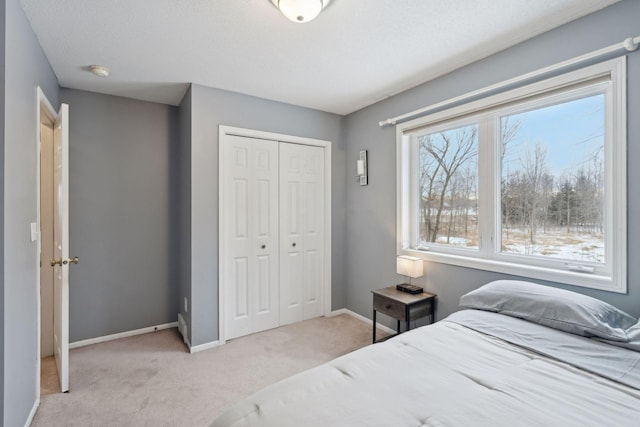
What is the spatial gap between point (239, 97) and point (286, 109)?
55 cm

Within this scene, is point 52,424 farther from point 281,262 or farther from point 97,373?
point 281,262

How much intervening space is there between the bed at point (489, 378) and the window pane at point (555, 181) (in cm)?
53

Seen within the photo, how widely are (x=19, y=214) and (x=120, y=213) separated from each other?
153 centimetres

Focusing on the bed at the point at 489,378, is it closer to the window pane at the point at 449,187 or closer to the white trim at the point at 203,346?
the window pane at the point at 449,187

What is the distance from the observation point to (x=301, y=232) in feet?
11.7

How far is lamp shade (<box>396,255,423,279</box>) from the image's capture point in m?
2.79

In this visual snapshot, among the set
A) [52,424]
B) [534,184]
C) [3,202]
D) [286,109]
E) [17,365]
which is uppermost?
[286,109]

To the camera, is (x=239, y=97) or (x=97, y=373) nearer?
(x=97, y=373)

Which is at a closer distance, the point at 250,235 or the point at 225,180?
the point at 225,180

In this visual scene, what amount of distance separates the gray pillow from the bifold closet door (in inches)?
83.7

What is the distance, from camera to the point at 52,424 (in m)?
1.88

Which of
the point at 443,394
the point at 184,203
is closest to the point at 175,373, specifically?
the point at 184,203

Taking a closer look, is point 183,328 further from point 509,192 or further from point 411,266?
point 509,192

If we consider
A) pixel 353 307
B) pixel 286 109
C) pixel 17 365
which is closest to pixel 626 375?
pixel 353 307
